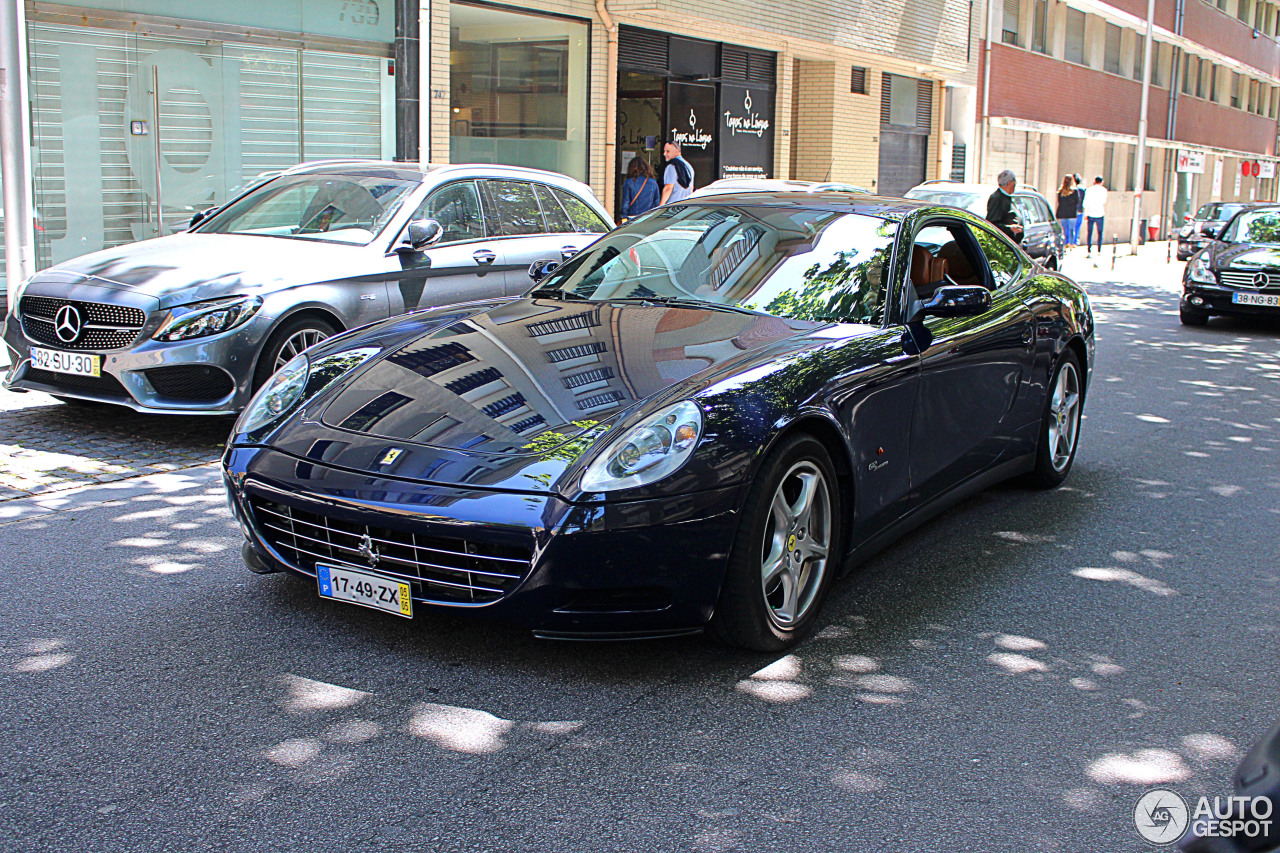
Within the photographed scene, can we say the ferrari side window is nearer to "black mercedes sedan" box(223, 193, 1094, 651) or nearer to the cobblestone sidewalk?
"black mercedes sedan" box(223, 193, 1094, 651)

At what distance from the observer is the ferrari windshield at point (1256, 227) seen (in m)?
15.5

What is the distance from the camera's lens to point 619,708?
3.67 m

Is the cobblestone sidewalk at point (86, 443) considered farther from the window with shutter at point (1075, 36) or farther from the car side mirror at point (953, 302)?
the window with shutter at point (1075, 36)

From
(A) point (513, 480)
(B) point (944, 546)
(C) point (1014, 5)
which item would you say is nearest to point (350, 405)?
(A) point (513, 480)

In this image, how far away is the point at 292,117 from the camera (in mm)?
14633

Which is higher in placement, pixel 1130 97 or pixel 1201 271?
pixel 1130 97

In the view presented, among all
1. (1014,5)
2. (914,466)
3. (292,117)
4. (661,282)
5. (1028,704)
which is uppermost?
A: (1014,5)

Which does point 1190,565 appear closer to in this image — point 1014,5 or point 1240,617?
point 1240,617

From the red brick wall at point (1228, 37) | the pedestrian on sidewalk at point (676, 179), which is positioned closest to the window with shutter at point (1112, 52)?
the red brick wall at point (1228, 37)

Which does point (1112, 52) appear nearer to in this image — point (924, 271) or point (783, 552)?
point (924, 271)

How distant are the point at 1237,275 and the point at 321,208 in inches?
438

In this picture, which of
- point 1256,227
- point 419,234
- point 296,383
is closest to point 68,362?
point 419,234

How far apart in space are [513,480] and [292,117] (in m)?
12.1

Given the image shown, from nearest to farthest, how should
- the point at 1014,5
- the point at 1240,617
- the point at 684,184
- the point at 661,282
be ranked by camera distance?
the point at 1240,617 < the point at 661,282 < the point at 684,184 < the point at 1014,5
